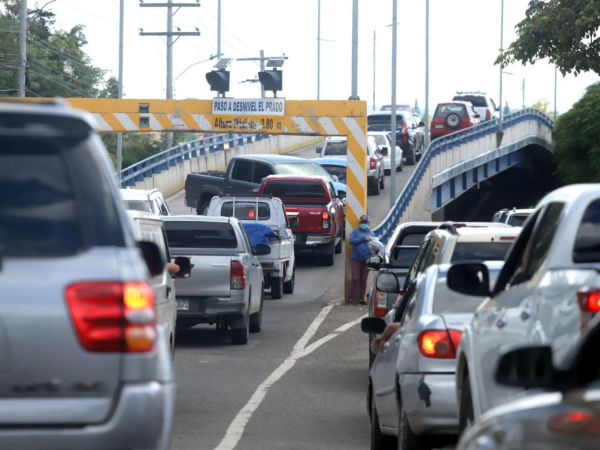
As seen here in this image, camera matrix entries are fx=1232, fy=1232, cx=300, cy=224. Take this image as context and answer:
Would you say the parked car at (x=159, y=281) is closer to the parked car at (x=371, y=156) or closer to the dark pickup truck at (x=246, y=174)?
the dark pickup truck at (x=246, y=174)

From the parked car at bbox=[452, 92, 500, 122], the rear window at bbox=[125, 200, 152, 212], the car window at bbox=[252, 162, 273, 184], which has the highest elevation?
the parked car at bbox=[452, 92, 500, 122]

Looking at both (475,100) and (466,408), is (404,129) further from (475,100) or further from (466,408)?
(466,408)

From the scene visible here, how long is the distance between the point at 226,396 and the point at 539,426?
8.77 meters

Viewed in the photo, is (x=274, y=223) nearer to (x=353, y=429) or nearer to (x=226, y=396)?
(x=226, y=396)

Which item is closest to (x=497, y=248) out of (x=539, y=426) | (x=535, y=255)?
(x=535, y=255)

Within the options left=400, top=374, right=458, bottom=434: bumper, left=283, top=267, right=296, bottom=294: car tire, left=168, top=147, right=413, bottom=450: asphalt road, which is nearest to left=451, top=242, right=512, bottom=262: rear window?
left=168, top=147, right=413, bottom=450: asphalt road

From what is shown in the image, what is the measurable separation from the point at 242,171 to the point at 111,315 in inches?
1158

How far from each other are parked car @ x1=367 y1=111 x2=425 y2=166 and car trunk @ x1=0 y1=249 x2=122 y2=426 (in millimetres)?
47635

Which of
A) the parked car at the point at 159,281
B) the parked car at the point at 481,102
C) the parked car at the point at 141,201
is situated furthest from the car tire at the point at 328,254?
the parked car at the point at 481,102

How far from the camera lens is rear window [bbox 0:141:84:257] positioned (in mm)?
4418

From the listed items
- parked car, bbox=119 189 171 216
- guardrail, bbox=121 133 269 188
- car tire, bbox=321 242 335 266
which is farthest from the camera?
guardrail, bbox=121 133 269 188

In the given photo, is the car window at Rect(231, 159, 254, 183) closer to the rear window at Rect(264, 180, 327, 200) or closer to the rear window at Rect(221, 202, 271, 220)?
the rear window at Rect(264, 180, 327, 200)

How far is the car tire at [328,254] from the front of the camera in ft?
97.0

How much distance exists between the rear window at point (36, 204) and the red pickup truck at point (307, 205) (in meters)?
23.5
